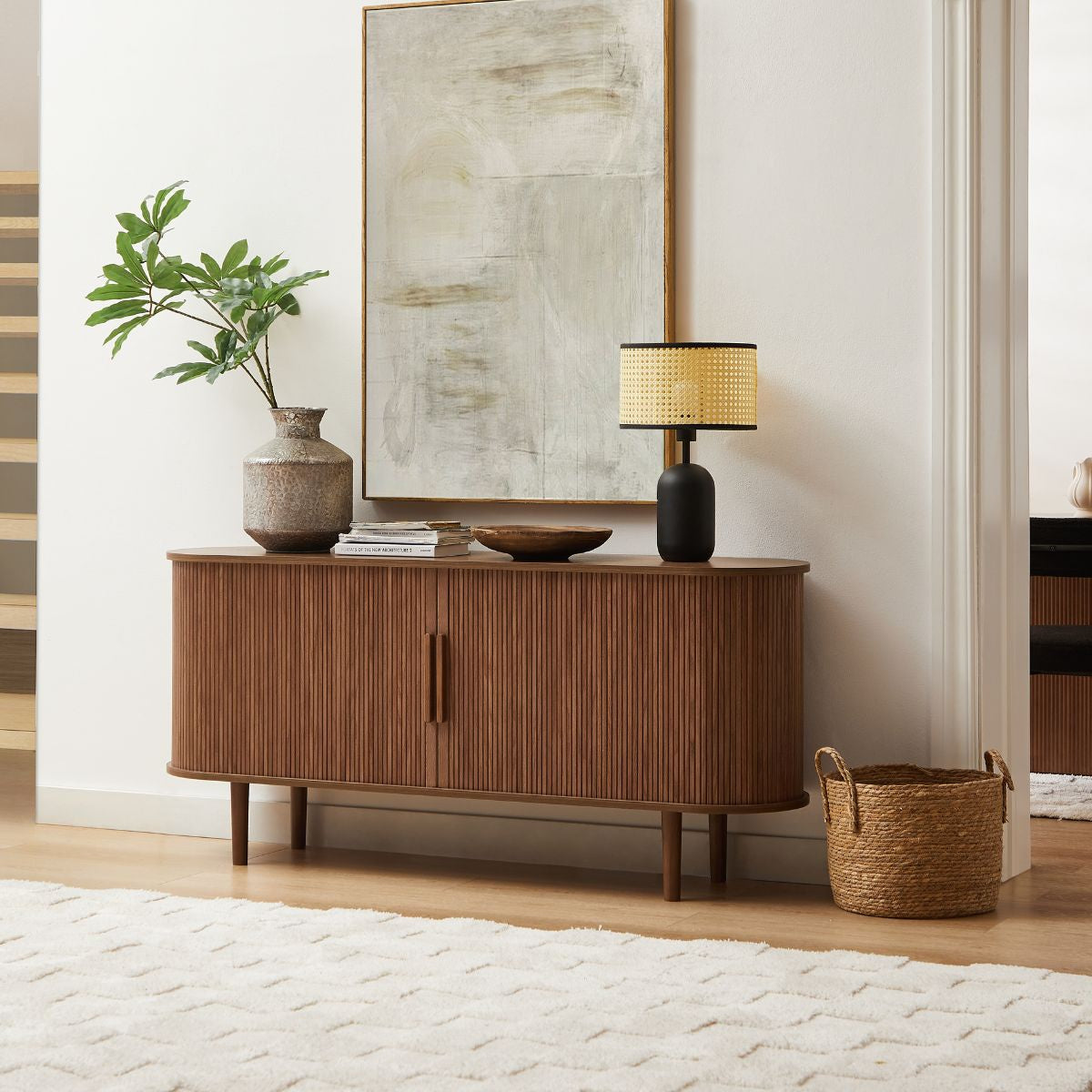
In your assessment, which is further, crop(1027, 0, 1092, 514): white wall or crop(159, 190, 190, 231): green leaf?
crop(1027, 0, 1092, 514): white wall

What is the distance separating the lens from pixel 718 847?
3857 mm

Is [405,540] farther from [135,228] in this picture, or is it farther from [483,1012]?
[483,1012]

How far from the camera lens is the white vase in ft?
18.0

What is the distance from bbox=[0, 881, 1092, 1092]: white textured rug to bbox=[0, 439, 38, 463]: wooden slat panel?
255 cm

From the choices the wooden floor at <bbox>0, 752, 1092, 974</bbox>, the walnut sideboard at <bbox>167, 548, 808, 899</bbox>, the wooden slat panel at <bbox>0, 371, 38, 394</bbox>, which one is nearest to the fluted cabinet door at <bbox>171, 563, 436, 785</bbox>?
the walnut sideboard at <bbox>167, 548, 808, 899</bbox>

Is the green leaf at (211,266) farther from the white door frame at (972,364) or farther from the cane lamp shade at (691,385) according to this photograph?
the white door frame at (972,364)

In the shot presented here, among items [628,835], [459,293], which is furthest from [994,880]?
[459,293]

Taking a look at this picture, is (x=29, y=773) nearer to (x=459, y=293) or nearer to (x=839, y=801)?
(x=459, y=293)

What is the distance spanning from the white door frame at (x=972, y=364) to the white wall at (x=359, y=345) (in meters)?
0.05

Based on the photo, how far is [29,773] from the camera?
543 cm

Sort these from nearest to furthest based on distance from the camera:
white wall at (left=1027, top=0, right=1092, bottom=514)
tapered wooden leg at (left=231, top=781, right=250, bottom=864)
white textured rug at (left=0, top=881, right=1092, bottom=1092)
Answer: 1. white textured rug at (left=0, top=881, right=1092, bottom=1092)
2. tapered wooden leg at (left=231, top=781, right=250, bottom=864)
3. white wall at (left=1027, top=0, right=1092, bottom=514)

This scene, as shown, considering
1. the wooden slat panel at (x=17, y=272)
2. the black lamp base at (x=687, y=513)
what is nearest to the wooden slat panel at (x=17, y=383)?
the wooden slat panel at (x=17, y=272)

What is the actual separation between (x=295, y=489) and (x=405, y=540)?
0.35 meters

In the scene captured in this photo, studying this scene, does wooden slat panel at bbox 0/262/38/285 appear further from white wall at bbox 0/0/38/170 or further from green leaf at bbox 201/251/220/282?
green leaf at bbox 201/251/220/282
